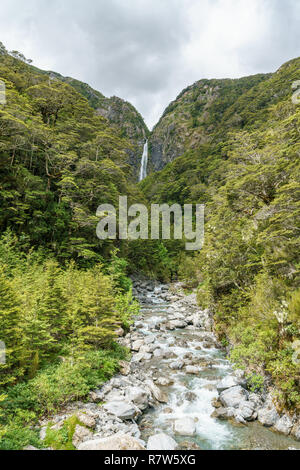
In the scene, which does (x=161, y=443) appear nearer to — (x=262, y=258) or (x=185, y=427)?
(x=185, y=427)

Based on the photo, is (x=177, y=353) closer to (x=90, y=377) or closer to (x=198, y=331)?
(x=198, y=331)

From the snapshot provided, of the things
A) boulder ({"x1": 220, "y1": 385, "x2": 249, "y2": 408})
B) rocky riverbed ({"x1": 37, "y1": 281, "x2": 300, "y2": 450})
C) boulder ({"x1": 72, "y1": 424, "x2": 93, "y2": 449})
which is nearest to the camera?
boulder ({"x1": 72, "y1": 424, "x2": 93, "y2": 449})

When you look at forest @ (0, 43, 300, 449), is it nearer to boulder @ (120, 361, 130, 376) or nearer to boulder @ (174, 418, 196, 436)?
boulder @ (120, 361, 130, 376)

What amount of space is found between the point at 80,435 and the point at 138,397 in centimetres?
268

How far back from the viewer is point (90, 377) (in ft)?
25.9

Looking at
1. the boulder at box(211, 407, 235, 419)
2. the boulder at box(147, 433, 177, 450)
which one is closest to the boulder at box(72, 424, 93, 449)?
the boulder at box(147, 433, 177, 450)

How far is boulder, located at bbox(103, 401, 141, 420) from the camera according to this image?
6676 millimetres

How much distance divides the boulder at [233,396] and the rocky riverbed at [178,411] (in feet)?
0.09

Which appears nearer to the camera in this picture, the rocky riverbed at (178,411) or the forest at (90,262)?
the rocky riverbed at (178,411)

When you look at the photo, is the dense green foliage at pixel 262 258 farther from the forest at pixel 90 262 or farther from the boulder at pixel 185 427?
the boulder at pixel 185 427

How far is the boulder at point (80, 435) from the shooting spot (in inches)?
211

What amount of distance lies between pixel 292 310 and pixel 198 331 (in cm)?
1069

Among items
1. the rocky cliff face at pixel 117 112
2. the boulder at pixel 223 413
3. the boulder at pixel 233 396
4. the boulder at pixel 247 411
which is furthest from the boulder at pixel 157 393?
the rocky cliff face at pixel 117 112
